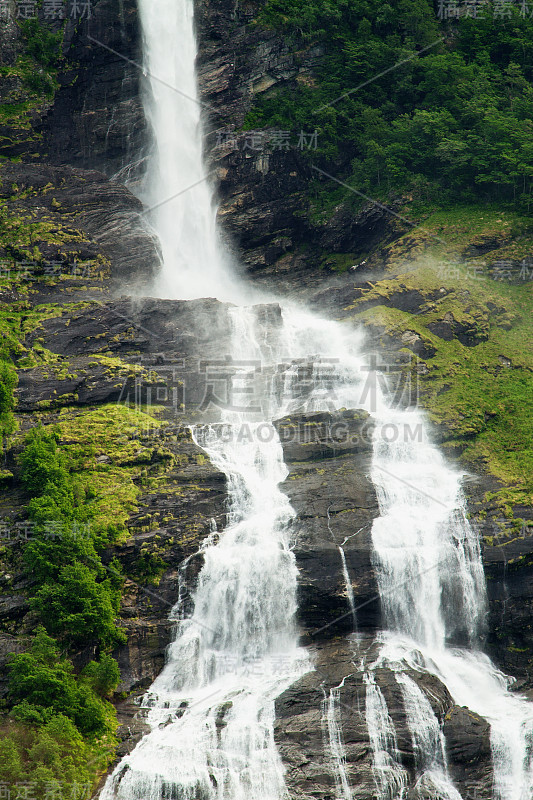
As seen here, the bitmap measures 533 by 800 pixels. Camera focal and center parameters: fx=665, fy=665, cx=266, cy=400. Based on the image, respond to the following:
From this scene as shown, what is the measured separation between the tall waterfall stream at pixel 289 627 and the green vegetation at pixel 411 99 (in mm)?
14013

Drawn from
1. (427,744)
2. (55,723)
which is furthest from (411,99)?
(55,723)

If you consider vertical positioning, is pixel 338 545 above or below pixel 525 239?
below

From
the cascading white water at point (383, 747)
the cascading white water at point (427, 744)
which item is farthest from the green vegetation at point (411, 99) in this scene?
the cascading white water at point (383, 747)

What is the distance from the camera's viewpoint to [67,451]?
25266 millimetres

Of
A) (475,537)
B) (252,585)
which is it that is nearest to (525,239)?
(475,537)

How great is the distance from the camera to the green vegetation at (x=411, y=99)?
38.2 m

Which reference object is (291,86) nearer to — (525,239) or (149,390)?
(525,239)

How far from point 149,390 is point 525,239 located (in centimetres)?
2165

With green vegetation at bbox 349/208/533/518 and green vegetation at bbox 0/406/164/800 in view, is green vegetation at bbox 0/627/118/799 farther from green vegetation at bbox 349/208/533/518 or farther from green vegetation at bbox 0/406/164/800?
green vegetation at bbox 349/208/533/518

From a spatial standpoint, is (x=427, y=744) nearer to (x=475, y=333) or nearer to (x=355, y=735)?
(x=355, y=735)

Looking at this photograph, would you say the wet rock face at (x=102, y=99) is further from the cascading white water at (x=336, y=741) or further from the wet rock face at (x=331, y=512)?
the cascading white water at (x=336, y=741)

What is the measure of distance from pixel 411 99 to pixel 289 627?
35293 millimetres

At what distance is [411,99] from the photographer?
42938mm

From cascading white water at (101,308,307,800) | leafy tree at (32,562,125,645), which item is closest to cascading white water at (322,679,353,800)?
cascading white water at (101,308,307,800)
